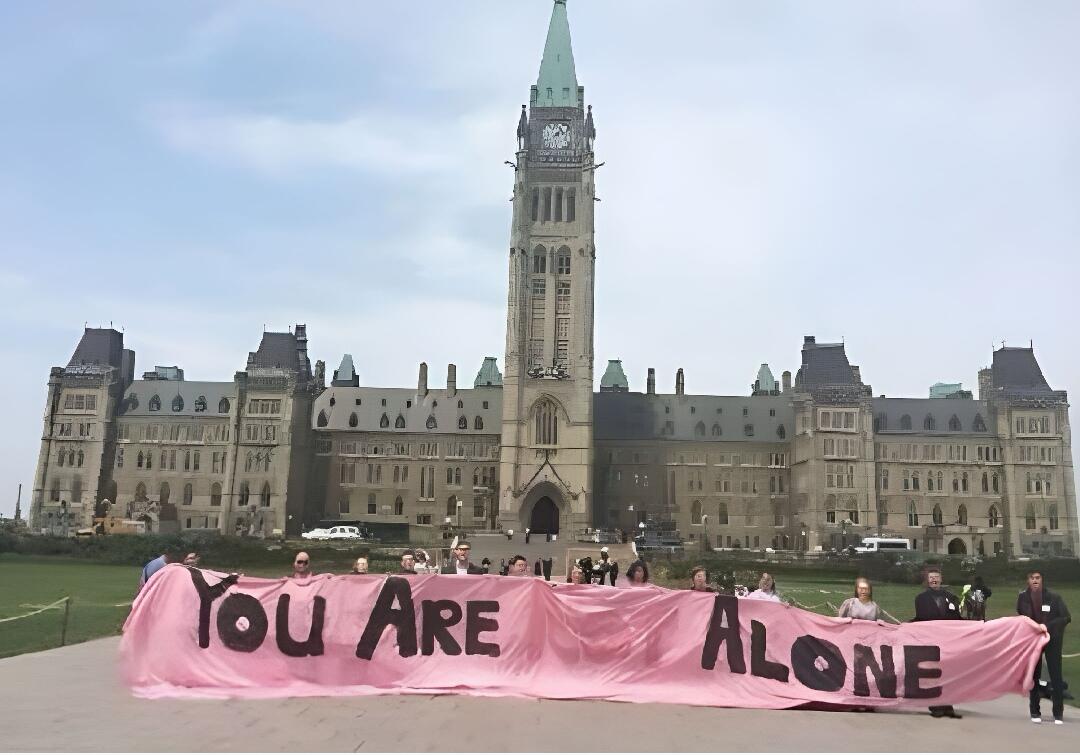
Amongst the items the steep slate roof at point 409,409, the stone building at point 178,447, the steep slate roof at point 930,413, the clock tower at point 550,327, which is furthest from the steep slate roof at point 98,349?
the steep slate roof at point 930,413

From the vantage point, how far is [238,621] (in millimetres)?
15273

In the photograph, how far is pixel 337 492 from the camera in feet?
346

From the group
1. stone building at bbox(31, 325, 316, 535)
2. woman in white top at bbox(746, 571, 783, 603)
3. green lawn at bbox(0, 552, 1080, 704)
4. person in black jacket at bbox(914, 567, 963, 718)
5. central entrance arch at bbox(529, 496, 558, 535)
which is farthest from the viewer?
stone building at bbox(31, 325, 316, 535)

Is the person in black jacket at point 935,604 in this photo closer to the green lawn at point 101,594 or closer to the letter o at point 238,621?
the green lawn at point 101,594

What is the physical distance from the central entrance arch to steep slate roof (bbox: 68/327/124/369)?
49113mm

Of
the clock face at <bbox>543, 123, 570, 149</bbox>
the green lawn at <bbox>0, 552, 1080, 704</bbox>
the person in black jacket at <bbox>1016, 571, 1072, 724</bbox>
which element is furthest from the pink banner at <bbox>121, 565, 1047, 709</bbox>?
the clock face at <bbox>543, 123, 570, 149</bbox>

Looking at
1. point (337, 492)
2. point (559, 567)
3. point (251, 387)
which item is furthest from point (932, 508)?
point (251, 387)

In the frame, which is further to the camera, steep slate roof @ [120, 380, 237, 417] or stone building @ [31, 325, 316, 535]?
steep slate roof @ [120, 380, 237, 417]

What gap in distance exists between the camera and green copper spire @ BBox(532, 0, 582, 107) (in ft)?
330

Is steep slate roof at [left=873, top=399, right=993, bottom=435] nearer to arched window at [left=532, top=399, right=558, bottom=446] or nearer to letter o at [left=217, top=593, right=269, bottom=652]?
arched window at [left=532, top=399, right=558, bottom=446]

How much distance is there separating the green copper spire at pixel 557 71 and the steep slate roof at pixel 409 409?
32585 millimetres

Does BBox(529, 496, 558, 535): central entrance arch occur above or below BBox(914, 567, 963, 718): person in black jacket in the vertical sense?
above

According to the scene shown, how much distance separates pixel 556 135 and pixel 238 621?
89.4 m

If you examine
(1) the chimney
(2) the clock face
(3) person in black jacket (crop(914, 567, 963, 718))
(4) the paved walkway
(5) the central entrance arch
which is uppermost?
(2) the clock face
